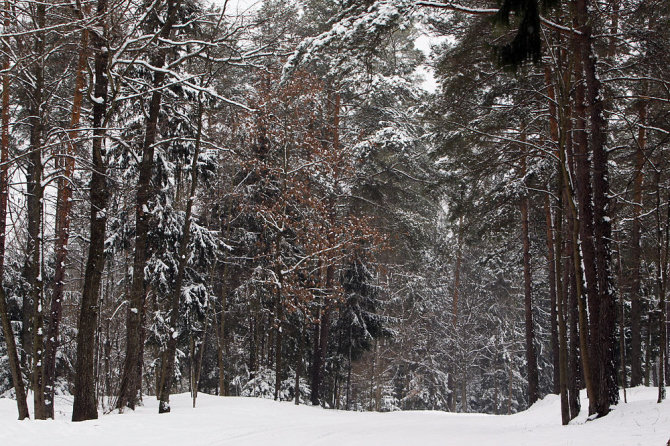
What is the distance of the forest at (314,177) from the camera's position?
903 cm

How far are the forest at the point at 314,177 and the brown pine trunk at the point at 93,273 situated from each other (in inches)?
2.0

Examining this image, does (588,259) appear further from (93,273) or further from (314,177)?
(314,177)

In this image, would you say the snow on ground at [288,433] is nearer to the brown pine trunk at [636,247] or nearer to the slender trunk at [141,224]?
the slender trunk at [141,224]

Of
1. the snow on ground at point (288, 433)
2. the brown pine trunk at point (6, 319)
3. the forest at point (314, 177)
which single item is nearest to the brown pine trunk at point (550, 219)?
the forest at point (314, 177)

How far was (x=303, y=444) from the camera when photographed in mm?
8195

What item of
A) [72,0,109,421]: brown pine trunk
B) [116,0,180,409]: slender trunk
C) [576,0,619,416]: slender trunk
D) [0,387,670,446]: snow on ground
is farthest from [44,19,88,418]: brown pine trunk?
[576,0,619,416]: slender trunk

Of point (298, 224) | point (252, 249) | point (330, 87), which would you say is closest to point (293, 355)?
point (252, 249)

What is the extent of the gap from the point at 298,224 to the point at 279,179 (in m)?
1.84

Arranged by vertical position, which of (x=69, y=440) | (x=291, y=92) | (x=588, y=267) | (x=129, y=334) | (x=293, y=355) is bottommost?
(x=293, y=355)

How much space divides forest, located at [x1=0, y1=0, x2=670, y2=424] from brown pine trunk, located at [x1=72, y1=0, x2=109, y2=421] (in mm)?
51

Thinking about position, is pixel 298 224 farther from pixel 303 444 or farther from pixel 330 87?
pixel 303 444

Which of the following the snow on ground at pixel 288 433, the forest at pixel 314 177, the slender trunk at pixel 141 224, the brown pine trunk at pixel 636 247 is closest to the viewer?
the snow on ground at pixel 288 433

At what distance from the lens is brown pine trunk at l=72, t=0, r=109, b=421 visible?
9.18 metres

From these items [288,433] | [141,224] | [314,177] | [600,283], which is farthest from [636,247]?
[141,224]
